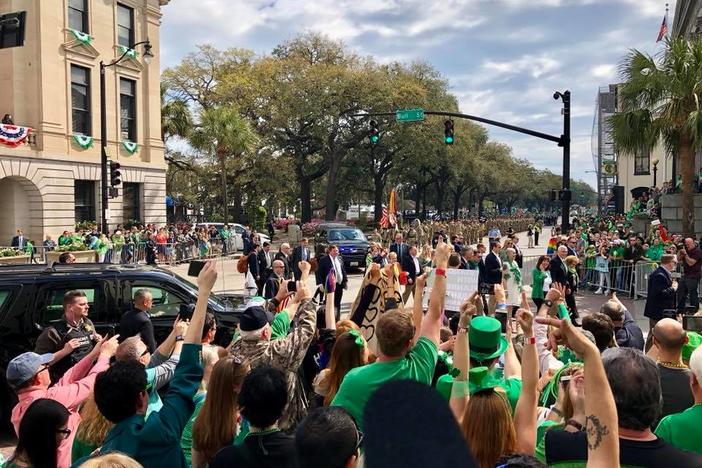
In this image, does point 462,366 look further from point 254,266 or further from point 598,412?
point 254,266

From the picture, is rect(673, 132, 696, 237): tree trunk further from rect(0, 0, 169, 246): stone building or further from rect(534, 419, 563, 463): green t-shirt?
rect(0, 0, 169, 246): stone building

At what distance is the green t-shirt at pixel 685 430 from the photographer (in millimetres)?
2869

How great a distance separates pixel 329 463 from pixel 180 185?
54021 mm

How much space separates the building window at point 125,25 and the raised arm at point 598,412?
34928 mm

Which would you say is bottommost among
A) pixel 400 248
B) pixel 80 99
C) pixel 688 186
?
pixel 400 248

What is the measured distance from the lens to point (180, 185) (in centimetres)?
5366

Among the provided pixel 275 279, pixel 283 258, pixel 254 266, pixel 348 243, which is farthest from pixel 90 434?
pixel 348 243

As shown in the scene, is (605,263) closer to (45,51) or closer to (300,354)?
(300,354)

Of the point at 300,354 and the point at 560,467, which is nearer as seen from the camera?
the point at 560,467

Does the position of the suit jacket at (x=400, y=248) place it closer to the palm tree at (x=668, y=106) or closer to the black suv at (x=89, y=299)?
the black suv at (x=89, y=299)

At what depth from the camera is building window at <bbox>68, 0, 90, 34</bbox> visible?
1161 inches

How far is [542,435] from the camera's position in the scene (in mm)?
3020

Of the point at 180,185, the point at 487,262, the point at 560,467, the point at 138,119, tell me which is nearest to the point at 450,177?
the point at 180,185

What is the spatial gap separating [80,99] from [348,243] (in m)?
17.1
